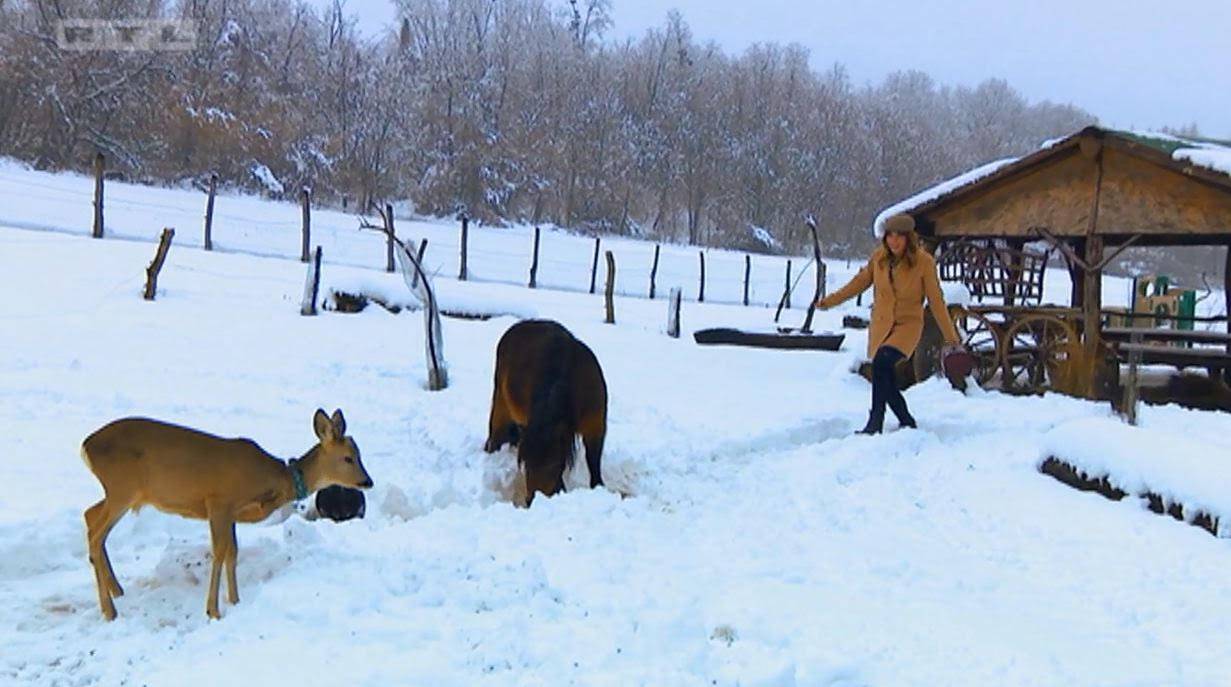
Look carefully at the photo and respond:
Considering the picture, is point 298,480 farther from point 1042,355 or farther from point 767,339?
point 767,339

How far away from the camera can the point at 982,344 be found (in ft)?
39.5

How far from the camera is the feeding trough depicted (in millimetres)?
14898

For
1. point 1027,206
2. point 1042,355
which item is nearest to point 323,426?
point 1042,355

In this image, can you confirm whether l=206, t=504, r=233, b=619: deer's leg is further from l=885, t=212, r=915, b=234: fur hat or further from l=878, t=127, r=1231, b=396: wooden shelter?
l=878, t=127, r=1231, b=396: wooden shelter

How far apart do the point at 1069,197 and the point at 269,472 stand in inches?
399

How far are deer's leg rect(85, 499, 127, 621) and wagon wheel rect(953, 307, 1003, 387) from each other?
9564 millimetres

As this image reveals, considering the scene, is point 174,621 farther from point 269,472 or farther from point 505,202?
point 505,202

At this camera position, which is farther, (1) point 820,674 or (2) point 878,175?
(2) point 878,175

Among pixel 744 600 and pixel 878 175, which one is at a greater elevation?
pixel 878 175

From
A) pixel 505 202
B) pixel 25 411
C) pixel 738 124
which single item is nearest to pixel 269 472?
pixel 25 411

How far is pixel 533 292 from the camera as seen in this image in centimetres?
2353

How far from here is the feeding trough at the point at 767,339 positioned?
14.9 m

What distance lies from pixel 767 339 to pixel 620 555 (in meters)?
10.7

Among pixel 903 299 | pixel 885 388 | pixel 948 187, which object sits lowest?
pixel 885 388
